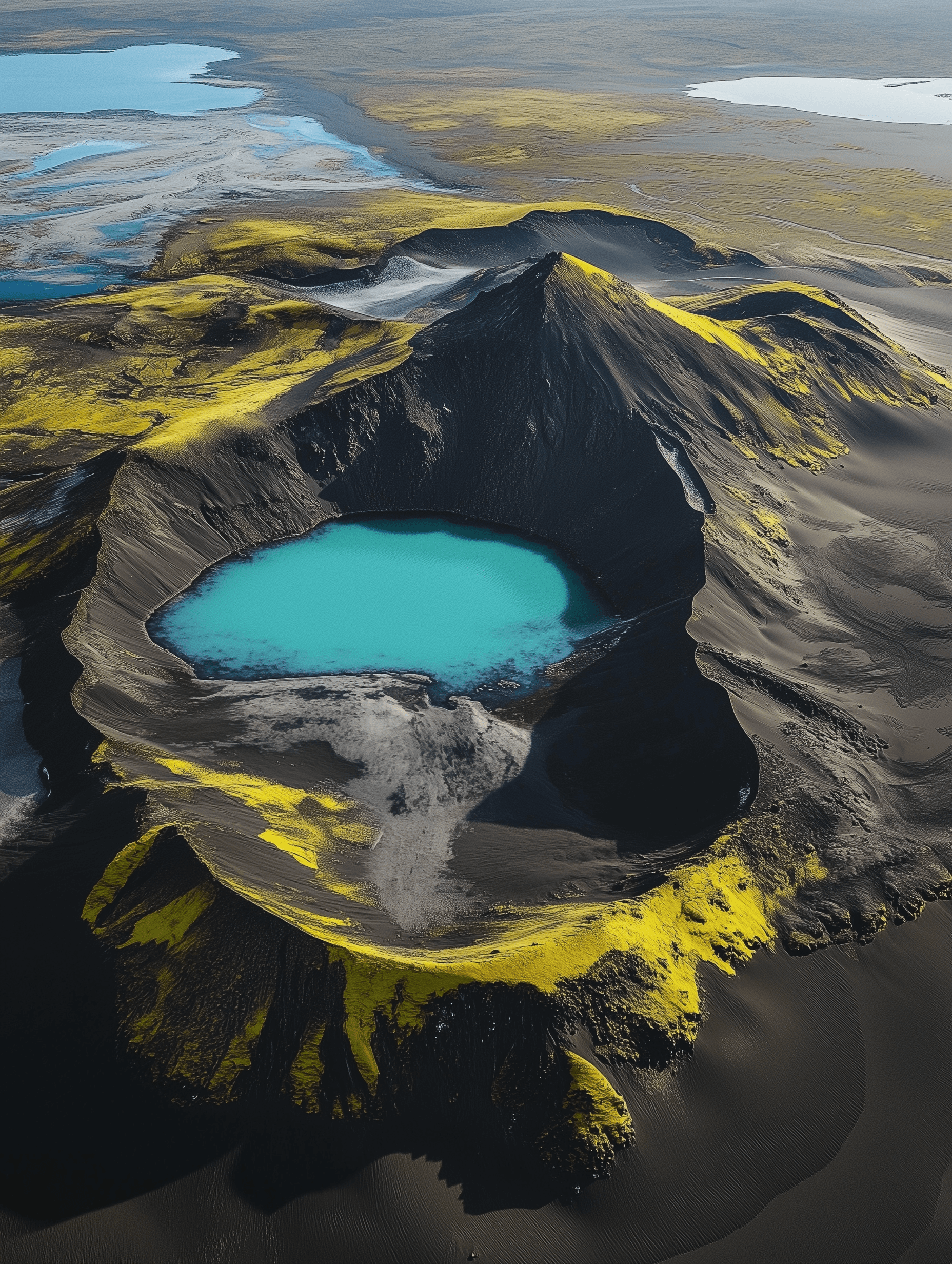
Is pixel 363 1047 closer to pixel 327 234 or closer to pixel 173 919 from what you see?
pixel 173 919

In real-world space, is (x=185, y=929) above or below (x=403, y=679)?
above

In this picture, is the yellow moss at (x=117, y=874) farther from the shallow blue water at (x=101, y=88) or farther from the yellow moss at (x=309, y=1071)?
the shallow blue water at (x=101, y=88)

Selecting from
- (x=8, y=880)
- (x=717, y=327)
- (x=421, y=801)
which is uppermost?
(x=717, y=327)

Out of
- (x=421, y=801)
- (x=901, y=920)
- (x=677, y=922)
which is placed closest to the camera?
(x=677, y=922)

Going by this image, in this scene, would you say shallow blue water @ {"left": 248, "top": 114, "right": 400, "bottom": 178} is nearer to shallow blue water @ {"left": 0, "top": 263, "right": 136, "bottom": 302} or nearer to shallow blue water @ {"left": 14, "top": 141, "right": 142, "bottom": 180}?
shallow blue water @ {"left": 14, "top": 141, "right": 142, "bottom": 180}

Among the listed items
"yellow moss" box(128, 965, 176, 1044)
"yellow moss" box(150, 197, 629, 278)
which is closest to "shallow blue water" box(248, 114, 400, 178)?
"yellow moss" box(150, 197, 629, 278)

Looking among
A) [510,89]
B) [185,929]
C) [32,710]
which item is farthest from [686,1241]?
[510,89]

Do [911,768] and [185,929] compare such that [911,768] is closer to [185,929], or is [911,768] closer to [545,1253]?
[545,1253]
